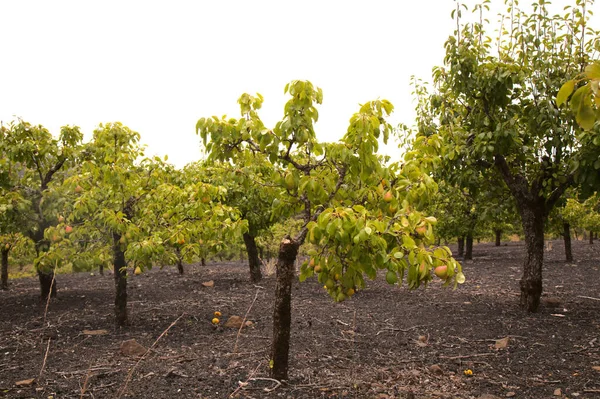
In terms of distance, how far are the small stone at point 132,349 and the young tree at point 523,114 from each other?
5346 mm

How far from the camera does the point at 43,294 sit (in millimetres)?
10586

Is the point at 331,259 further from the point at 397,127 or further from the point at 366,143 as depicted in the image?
the point at 397,127

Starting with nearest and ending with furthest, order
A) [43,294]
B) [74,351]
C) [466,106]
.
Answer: [74,351] → [466,106] → [43,294]

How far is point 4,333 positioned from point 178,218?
364cm

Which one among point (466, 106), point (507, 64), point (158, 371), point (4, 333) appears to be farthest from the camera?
point (466, 106)

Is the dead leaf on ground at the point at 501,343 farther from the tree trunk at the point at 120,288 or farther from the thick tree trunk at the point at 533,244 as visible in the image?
the tree trunk at the point at 120,288

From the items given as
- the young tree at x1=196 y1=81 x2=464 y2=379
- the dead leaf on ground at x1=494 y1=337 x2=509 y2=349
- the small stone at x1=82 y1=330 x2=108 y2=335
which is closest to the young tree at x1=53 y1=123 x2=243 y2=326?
the small stone at x1=82 y1=330 x2=108 y2=335

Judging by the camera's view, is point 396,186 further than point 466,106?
No

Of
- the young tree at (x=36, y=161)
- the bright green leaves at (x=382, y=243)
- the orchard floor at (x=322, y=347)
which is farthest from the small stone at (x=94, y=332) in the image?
the bright green leaves at (x=382, y=243)

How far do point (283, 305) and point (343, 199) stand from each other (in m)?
1.31

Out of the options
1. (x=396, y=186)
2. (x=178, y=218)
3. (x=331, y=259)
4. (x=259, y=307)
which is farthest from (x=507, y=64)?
(x=259, y=307)

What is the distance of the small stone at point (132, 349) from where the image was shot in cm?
623

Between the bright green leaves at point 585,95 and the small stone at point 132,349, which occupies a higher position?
the bright green leaves at point 585,95

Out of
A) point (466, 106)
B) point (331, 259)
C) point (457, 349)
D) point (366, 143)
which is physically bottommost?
point (457, 349)
